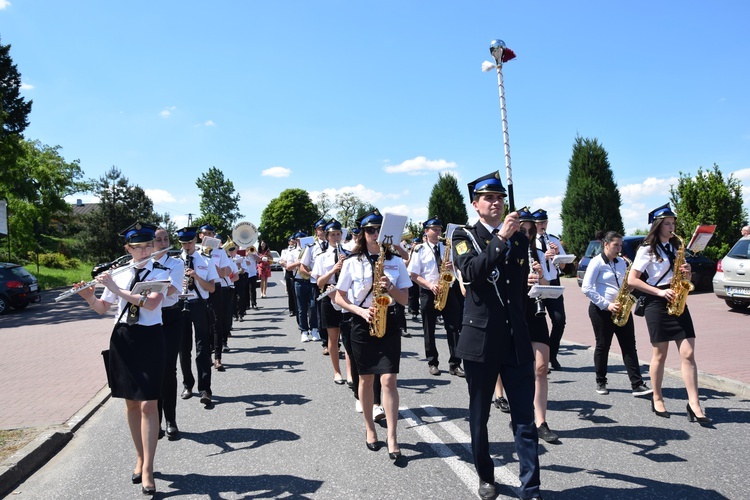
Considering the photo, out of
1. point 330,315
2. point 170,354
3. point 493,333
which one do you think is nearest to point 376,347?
point 493,333

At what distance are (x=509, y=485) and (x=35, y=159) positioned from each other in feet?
170

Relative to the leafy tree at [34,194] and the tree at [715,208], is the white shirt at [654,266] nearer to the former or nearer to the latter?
the tree at [715,208]

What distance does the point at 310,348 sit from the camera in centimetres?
1032

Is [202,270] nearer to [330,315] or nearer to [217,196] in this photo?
[330,315]

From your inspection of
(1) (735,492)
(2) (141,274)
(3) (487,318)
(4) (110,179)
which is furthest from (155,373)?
(4) (110,179)

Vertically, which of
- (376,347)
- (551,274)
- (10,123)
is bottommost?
(376,347)

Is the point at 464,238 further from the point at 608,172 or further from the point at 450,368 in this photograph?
the point at 608,172

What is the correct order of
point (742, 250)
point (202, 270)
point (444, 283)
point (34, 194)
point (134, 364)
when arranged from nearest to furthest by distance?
point (134, 364) → point (202, 270) → point (444, 283) → point (742, 250) → point (34, 194)

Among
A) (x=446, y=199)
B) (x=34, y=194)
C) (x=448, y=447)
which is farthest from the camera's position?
(x=446, y=199)

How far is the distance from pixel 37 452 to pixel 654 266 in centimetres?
623

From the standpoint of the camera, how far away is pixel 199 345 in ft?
22.2

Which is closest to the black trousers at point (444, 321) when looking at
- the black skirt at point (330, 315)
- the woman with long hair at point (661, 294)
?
the black skirt at point (330, 315)

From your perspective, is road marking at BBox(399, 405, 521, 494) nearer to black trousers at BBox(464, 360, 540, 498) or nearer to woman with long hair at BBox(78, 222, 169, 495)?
black trousers at BBox(464, 360, 540, 498)

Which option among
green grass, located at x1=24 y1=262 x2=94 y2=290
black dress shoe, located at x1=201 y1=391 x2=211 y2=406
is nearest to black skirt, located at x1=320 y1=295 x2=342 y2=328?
black dress shoe, located at x1=201 y1=391 x2=211 y2=406
